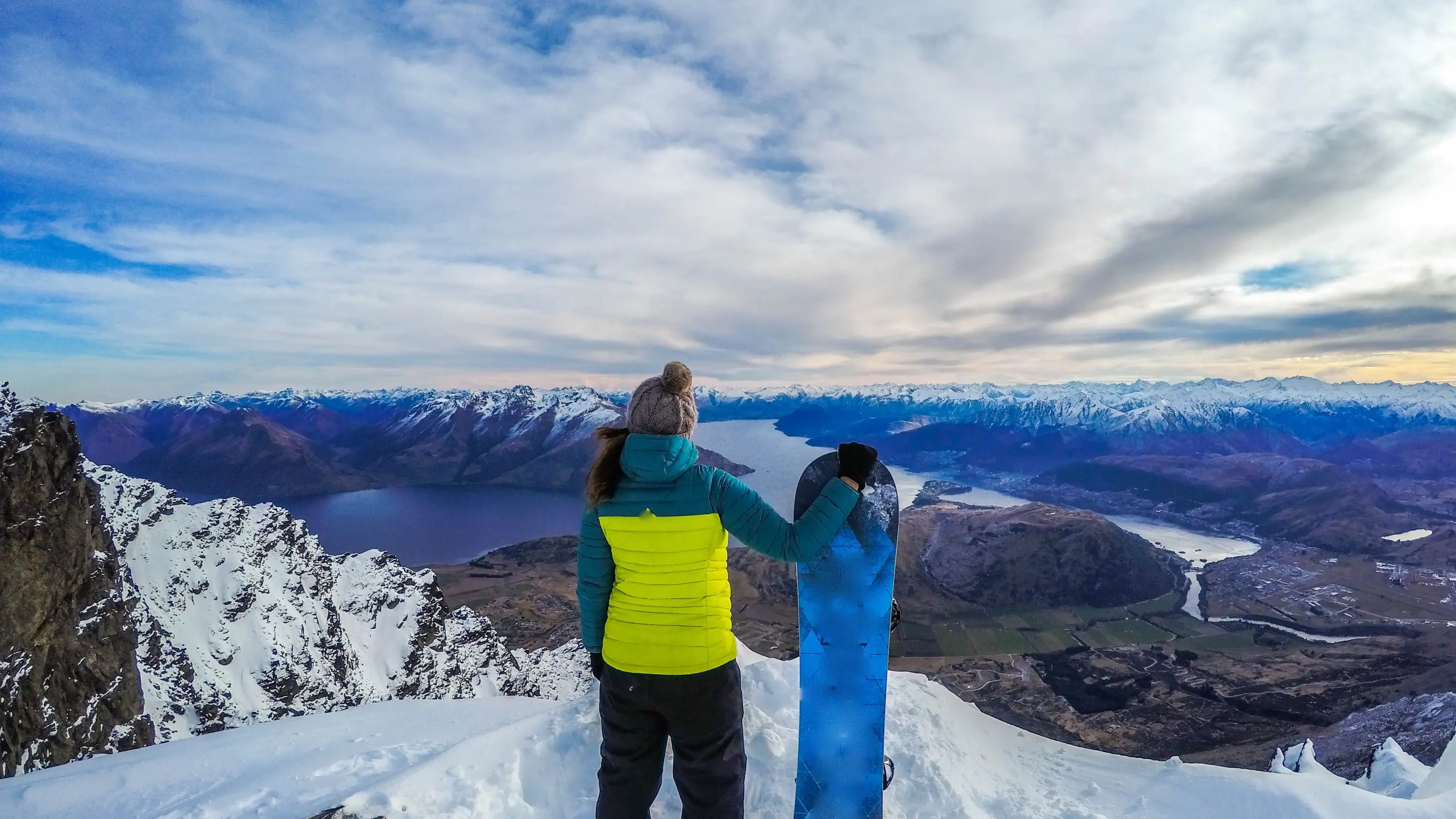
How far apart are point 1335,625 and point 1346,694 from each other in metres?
31.4

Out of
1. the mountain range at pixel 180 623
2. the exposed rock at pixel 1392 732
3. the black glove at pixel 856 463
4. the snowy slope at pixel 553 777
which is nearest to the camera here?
the black glove at pixel 856 463

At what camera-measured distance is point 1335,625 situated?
75750 millimetres

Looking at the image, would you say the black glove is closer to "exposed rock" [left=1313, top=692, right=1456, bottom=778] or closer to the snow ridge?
the snow ridge

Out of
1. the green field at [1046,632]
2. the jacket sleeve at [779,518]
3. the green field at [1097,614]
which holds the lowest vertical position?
the green field at [1097,614]

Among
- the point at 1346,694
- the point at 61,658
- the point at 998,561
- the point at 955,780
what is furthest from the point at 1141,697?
the point at 61,658

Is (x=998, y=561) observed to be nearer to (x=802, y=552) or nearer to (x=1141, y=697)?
(x=1141, y=697)

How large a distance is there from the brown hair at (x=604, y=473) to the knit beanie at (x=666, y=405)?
136mm

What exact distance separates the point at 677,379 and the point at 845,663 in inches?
113

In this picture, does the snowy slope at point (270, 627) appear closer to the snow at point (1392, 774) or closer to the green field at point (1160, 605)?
the snow at point (1392, 774)

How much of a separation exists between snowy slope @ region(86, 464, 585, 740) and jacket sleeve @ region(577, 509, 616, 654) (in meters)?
28.8

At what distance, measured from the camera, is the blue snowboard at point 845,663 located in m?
4.35

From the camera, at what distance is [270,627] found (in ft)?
114

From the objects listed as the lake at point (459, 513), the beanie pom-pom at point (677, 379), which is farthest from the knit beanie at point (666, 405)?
the lake at point (459, 513)

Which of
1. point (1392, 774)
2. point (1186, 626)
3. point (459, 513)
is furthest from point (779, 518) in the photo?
point (459, 513)
